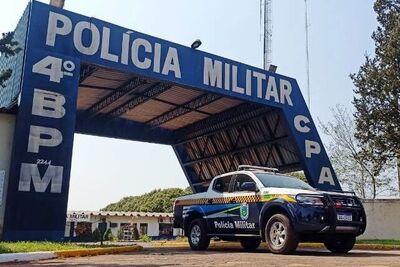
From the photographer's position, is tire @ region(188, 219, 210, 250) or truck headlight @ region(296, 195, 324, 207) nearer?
truck headlight @ region(296, 195, 324, 207)

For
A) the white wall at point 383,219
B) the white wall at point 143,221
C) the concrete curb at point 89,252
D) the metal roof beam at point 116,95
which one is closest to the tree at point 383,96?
the white wall at point 383,219

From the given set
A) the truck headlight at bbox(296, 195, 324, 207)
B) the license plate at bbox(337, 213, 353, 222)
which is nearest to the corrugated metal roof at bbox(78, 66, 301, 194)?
the truck headlight at bbox(296, 195, 324, 207)

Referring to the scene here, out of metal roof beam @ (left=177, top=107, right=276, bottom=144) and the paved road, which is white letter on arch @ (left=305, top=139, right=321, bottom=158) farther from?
the paved road

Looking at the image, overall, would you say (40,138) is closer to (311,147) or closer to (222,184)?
(222,184)

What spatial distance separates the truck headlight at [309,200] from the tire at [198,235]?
9.99ft

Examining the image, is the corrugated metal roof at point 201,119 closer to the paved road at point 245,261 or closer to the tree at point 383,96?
the tree at point 383,96

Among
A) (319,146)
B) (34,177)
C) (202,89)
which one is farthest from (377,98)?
(34,177)

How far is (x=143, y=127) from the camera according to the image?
23406mm

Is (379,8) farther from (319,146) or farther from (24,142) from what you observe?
(24,142)

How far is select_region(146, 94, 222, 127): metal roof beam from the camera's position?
62.4 feet

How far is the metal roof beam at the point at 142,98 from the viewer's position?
1773 centimetres

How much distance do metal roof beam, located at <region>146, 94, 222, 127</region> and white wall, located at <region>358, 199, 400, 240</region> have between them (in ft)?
25.5

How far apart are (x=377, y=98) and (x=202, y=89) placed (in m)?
9.83

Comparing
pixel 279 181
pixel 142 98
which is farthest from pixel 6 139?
pixel 142 98
